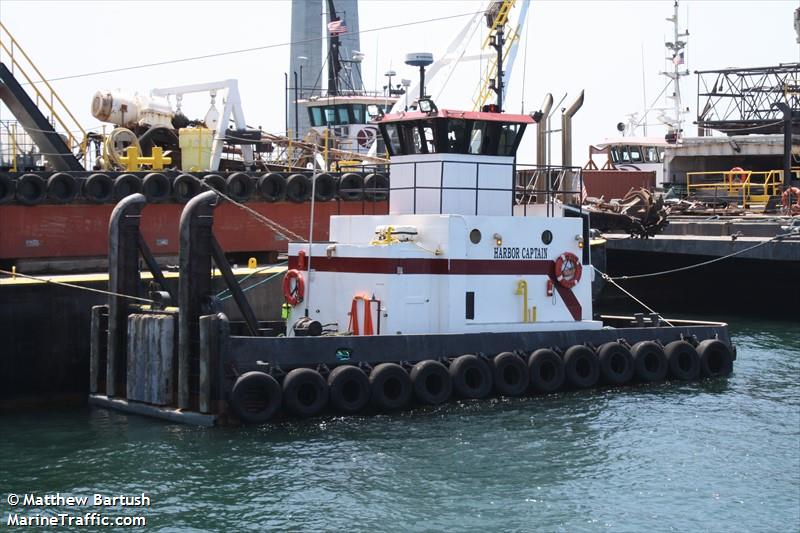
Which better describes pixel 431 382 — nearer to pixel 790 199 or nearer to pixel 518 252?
pixel 518 252

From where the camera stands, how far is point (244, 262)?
2403 centimetres

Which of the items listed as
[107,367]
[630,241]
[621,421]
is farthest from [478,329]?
[630,241]

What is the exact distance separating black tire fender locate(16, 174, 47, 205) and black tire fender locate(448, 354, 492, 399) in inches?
382

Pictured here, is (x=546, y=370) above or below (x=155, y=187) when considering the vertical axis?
below

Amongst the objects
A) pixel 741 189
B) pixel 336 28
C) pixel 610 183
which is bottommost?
pixel 741 189

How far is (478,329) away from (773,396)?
4.76 meters

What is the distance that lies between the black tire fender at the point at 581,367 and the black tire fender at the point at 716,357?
2322mm

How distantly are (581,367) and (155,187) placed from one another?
10.0 meters

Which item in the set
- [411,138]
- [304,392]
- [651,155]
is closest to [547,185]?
[411,138]

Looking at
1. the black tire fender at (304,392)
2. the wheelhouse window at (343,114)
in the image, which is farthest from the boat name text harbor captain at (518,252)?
the wheelhouse window at (343,114)

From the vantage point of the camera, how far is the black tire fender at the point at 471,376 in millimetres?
15445

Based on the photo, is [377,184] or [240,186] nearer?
[240,186]

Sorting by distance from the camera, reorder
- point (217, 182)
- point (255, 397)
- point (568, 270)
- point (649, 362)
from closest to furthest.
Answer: point (255, 397) < point (568, 270) < point (649, 362) < point (217, 182)

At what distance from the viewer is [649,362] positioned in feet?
57.5
